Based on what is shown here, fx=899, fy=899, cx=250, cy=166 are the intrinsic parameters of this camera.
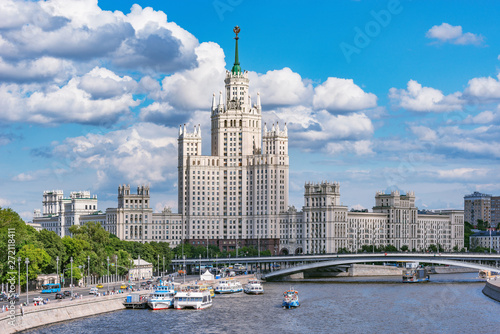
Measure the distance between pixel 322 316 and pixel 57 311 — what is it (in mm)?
39970

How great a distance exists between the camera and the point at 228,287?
182625mm

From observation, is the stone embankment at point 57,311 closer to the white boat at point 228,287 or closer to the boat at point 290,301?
the boat at point 290,301

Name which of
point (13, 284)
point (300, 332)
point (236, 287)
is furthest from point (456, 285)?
point (13, 284)

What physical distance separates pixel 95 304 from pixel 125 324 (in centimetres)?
1255

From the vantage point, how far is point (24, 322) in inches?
4461

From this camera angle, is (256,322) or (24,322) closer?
(24,322)

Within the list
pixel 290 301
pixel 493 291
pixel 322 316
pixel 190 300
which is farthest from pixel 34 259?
pixel 493 291

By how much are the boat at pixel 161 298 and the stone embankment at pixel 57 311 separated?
4804 mm

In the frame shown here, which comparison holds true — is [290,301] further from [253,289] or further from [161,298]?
[253,289]

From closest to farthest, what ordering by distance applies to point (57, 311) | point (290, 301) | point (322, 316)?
point (57, 311) → point (322, 316) → point (290, 301)

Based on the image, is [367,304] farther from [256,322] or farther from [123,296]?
[123,296]

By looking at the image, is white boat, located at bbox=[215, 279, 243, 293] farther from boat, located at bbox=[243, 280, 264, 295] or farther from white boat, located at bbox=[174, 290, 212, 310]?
white boat, located at bbox=[174, 290, 212, 310]

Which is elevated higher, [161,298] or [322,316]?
[161,298]

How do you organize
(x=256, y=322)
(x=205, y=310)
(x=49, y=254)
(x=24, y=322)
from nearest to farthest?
(x=24, y=322) < (x=256, y=322) < (x=205, y=310) < (x=49, y=254)
